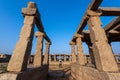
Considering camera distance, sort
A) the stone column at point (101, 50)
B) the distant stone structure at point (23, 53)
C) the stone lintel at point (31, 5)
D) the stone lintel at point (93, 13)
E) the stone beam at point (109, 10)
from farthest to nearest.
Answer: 1. the stone beam at point (109, 10)
2. the stone lintel at point (31, 5)
3. the stone lintel at point (93, 13)
4. the stone column at point (101, 50)
5. the distant stone structure at point (23, 53)

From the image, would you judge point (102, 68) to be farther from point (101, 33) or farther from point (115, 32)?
point (115, 32)

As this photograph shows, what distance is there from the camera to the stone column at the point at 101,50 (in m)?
3.86

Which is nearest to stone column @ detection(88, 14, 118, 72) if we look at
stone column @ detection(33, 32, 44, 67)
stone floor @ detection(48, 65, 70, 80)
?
stone column @ detection(33, 32, 44, 67)

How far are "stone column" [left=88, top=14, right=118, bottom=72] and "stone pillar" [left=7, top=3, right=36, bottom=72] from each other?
2.68 metres

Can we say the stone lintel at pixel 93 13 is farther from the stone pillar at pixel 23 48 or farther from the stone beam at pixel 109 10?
the stone pillar at pixel 23 48

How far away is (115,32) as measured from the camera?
33.3ft

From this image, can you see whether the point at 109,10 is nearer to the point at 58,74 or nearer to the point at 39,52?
the point at 39,52

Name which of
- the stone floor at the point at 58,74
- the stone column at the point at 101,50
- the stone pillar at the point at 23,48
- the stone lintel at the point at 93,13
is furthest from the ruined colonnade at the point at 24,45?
the stone floor at the point at 58,74

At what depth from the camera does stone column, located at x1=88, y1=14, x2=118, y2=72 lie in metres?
3.86

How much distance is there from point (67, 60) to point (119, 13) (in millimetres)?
20116

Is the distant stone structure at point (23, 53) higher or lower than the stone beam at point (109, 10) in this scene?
lower

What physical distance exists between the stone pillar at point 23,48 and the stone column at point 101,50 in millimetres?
2684

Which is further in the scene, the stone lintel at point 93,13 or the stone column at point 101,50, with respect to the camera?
the stone lintel at point 93,13

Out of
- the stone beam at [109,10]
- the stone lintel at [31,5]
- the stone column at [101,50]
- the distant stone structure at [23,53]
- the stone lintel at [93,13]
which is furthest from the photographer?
the stone beam at [109,10]
